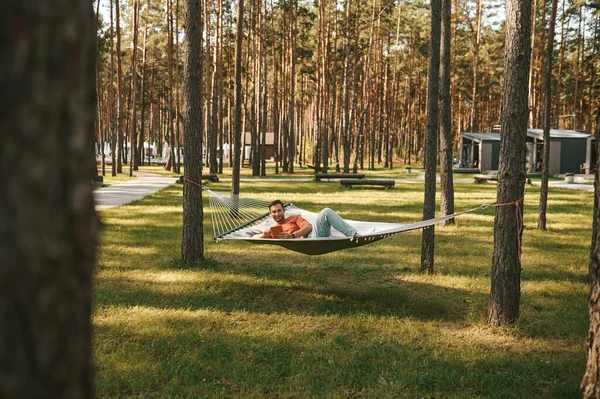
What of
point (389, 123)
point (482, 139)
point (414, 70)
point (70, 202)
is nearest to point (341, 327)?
point (70, 202)

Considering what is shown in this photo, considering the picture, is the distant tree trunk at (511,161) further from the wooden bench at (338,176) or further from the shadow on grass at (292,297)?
the wooden bench at (338,176)

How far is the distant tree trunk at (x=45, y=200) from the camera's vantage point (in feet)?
2.70

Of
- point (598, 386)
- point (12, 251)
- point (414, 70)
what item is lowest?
point (598, 386)

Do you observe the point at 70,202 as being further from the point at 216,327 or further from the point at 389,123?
the point at 389,123

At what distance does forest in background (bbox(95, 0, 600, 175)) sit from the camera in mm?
23891

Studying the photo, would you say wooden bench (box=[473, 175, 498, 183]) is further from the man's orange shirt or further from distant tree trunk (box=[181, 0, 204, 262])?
distant tree trunk (box=[181, 0, 204, 262])

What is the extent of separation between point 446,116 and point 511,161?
5.06m

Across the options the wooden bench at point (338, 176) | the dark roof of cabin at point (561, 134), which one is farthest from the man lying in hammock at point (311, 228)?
the dark roof of cabin at point (561, 134)

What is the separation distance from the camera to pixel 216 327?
164 inches

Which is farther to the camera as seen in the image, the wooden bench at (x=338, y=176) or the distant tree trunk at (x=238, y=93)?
the wooden bench at (x=338, y=176)

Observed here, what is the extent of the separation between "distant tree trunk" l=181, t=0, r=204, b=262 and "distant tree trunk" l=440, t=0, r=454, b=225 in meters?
4.39

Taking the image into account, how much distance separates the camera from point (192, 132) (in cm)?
626

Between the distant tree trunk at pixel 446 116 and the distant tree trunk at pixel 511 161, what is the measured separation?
4.61 m

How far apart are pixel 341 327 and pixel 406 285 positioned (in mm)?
1559
